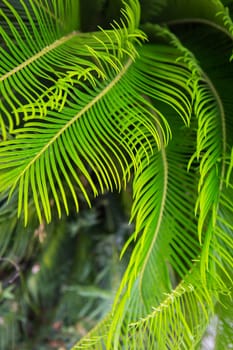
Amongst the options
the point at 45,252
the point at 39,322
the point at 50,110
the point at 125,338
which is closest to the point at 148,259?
the point at 125,338

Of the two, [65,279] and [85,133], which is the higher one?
[85,133]

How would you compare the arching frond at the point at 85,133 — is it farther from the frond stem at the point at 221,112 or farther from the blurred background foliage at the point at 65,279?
the blurred background foliage at the point at 65,279

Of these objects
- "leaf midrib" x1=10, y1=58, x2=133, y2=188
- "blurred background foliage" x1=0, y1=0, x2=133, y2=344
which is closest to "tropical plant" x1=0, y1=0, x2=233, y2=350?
"leaf midrib" x1=10, y1=58, x2=133, y2=188

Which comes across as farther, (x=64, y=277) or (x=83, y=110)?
(x=64, y=277)

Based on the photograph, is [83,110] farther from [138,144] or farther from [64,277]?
[64,277]

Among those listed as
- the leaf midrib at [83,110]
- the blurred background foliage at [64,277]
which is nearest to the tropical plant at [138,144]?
the leaf midrib at [83,110]

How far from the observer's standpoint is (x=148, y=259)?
50cm

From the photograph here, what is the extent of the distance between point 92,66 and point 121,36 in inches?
2.4

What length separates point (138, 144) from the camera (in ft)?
1.76

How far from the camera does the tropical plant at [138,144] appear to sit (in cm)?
44

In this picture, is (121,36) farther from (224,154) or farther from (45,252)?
(45,252)

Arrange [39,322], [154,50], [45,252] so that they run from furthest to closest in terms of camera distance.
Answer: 1. [39,322]
2. [45,252]
3. [154,50]

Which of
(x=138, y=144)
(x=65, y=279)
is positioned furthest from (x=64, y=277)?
(x=138, y=144)

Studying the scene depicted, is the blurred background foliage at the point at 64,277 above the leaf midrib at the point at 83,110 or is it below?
below
